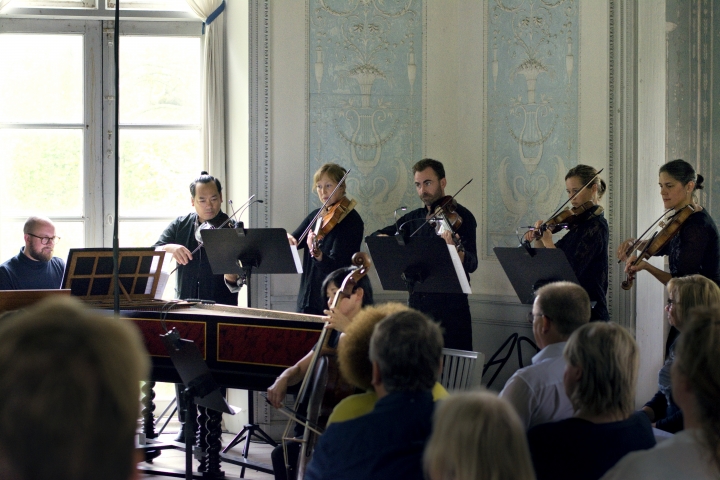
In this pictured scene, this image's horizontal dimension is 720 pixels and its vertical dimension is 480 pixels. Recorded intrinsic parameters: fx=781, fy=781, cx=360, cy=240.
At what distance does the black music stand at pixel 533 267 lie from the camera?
11.1 feet

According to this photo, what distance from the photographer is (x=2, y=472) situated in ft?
2.33

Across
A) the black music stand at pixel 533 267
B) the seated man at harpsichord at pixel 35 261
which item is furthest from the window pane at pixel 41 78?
the black music stand at pixel 533 267

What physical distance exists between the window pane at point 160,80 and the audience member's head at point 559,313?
368 centimetres

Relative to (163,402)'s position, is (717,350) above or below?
above

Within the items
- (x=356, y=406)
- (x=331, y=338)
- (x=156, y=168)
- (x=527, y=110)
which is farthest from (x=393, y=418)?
(x=156, y=168)

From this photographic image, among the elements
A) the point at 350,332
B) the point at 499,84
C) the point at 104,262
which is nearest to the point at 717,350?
the point at 350,332

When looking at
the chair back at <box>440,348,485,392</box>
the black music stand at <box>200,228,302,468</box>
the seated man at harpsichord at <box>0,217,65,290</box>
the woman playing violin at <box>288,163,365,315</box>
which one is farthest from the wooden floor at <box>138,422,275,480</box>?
the chair back at <box>440,348,485,392</box>

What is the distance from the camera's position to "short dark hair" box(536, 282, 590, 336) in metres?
2.27

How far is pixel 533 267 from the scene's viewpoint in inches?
137

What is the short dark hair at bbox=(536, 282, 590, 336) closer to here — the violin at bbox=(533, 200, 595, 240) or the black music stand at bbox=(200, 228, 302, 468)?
the violin at bbox=(533, 200, 595, 240)

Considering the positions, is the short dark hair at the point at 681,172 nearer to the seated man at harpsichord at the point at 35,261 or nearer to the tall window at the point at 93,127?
the tall window at the point at 93,127

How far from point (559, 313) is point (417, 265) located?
1.32 meters

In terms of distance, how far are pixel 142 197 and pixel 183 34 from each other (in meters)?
1.16

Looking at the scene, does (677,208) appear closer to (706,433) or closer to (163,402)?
(706,433)
